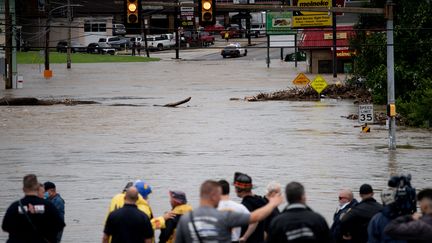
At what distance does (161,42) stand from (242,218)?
338 ft

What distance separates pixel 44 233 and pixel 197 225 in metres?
2.86

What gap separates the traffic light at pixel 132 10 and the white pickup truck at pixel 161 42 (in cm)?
8109

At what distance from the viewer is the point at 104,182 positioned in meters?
27.4

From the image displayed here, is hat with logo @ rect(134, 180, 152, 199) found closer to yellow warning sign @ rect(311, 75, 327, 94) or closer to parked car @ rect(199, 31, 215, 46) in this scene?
yellow warning sign @ rect(311, 75, 327, 94)

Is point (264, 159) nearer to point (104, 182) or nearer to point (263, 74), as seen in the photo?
point (104, 182)

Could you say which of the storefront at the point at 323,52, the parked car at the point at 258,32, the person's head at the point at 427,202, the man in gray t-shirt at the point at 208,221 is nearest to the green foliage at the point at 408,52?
the storefront at the point at 323,52

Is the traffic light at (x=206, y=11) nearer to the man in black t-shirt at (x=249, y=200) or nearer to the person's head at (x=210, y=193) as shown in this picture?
the man in black t-shirt at (x=249, y=200)

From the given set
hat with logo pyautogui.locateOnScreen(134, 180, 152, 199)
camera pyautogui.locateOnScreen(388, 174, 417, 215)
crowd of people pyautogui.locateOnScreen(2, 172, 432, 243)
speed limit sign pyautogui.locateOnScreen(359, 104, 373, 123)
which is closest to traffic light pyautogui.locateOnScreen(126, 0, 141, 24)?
speed limit sign pyautogui.locateOnScreen(359, 104, 373, 123)

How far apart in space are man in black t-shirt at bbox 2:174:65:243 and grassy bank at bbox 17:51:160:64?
8133cm

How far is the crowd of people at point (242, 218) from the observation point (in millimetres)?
9000

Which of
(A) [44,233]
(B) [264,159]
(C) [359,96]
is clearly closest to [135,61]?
(C) [359,96]

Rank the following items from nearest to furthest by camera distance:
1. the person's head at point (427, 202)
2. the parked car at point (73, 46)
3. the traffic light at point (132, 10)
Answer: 1. the person's head at point (427, 202)
2. the traffic light at point (132, 10)
3. the parked car at point (73, 46)

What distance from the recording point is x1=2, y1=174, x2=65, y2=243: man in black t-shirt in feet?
36.3

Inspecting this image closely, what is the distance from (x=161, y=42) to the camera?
111562mm
